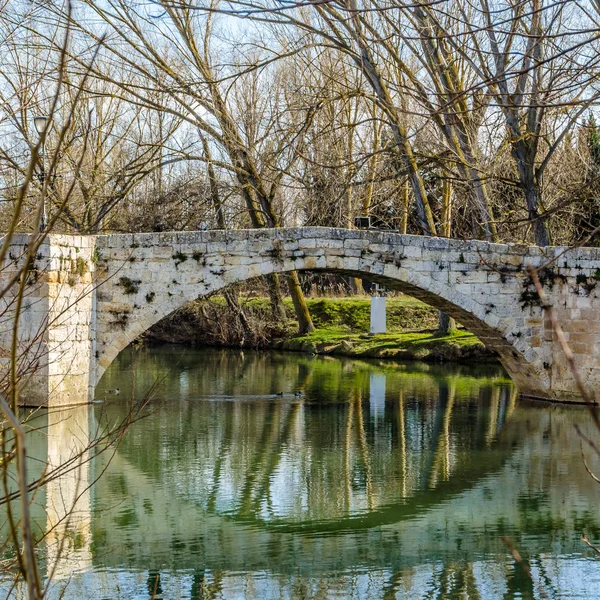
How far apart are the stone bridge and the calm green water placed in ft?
1.95

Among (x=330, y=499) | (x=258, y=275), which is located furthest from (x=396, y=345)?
(x=330, y=499)

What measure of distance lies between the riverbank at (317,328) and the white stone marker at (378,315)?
22 centimetres

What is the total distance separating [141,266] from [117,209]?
20.3 ft

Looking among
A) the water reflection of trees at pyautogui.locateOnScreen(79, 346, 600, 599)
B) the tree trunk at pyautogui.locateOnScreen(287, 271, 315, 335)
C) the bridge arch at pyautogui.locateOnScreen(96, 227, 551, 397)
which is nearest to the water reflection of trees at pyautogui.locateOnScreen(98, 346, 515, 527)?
the water reflection of trees at pyautogui.locateOnScreen(79, 346, 600, 599)

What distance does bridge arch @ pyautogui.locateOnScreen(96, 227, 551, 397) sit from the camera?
9969 mm

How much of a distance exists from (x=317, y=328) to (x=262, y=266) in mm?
8907

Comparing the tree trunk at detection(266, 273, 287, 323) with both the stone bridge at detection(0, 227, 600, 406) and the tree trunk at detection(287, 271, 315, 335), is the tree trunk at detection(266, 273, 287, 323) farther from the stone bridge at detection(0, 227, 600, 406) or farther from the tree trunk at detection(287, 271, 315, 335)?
the stone bridge at detection(0, 227, 600, 406)

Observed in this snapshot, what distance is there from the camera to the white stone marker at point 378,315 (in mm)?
17562

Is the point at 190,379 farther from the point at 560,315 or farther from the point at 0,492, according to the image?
the point at 0,492

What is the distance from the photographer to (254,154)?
51.0 feet

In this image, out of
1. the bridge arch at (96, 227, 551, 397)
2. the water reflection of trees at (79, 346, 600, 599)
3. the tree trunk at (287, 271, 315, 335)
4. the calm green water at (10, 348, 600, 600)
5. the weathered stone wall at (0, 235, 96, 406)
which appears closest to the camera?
Result: the calm green water at (10, 348, 600, 600)

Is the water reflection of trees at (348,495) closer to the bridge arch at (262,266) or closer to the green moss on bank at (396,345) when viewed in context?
the bridge arch at (262,266)

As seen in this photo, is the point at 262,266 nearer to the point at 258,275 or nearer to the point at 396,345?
the point at 258,275

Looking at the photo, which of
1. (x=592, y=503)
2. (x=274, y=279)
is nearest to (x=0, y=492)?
(x=592, y=503)
